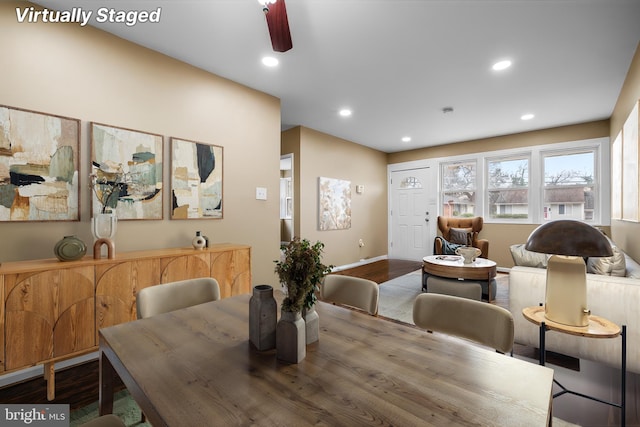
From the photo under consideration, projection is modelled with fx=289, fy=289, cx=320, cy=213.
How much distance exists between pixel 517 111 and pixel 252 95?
366cm

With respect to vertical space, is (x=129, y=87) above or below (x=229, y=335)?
above

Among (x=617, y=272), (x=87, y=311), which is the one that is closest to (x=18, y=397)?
(x=87, y=311)

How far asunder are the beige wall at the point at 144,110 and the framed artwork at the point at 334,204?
158 centimetres

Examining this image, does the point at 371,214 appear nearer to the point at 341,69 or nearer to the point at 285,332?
the point at 341,69

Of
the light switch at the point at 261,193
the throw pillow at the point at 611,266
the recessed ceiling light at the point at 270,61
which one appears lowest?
the throw pillow at the point at 611,266

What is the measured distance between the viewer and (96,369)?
6.84 feet

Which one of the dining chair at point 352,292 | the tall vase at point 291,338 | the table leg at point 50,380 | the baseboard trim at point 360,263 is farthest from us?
the baseboard trim at point 360,263

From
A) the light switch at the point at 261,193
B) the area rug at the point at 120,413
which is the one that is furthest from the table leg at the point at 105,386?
the light switch at the point at 261,193

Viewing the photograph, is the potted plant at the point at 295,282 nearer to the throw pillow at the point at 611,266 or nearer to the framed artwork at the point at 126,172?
the framed artwork at the point at 126,172

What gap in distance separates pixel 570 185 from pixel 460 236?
6.23ft

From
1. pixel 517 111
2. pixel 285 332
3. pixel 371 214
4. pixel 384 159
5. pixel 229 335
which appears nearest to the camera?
pixel 285 332

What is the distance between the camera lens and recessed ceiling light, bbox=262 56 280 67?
8.87 ft

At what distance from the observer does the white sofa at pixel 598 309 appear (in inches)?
70.8

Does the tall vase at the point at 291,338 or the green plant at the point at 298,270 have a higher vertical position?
the green plant at the point at 298,270
